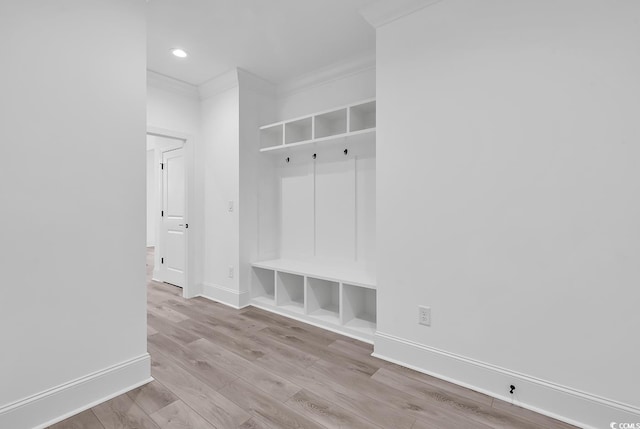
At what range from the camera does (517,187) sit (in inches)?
70.0

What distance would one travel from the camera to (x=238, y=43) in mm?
2816

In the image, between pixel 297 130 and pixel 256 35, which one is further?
pixel 297 130

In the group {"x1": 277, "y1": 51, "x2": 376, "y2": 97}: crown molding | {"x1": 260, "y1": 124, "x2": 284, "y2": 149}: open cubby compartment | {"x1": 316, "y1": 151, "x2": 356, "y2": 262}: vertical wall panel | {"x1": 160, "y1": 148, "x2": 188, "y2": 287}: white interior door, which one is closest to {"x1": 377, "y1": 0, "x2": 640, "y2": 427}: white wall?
{"x1": 277, "y1": 51, "x2": 376, "y2": 97}: crown molding

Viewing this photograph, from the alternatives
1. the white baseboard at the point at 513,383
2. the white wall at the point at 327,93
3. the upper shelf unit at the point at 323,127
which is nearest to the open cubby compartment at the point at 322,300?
the white baseboard at the point at 513,383

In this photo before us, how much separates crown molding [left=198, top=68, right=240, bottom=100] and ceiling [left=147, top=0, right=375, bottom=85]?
0.06 m

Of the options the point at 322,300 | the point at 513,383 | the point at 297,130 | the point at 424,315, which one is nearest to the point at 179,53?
the point at 297,130

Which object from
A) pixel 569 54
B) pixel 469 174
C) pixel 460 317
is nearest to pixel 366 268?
pixel 460 317

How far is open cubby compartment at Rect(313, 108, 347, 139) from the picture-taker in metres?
3.13

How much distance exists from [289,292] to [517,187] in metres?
2.53

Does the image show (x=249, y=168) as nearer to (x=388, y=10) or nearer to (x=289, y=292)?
(x=289, y=292)

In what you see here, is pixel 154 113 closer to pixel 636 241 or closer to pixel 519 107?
pixel 519 107

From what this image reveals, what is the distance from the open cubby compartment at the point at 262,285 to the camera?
140 inches

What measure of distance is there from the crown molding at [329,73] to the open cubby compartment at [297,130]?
45 cm

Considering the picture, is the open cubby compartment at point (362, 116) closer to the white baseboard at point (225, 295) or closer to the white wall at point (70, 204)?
the white wall at point (70, 204)
